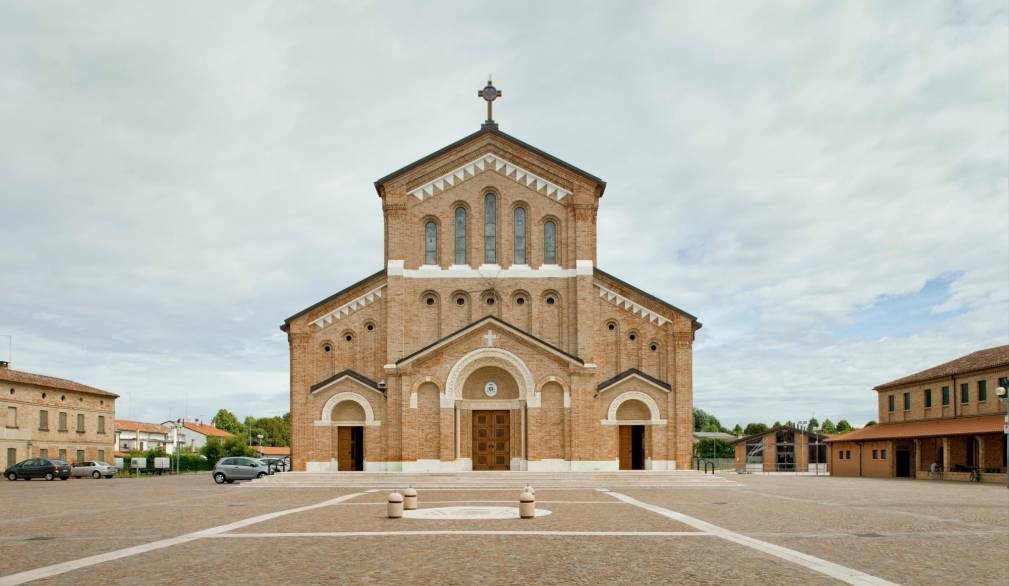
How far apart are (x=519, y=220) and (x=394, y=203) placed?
588 cm

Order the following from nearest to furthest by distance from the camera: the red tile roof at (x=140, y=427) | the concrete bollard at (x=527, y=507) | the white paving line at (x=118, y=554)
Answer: the white paving line at (x=118, y=554), the concrete bollard at (x=527, y=507), the red tile roof at (x=140, y=427)

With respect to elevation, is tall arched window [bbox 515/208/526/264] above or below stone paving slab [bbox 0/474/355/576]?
above

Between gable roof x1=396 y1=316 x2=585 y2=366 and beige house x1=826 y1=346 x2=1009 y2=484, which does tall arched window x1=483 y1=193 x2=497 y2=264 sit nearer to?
gable roof x1=396 y1=316 x2=585 y2=366

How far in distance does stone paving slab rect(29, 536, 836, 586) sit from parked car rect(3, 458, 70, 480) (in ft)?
137

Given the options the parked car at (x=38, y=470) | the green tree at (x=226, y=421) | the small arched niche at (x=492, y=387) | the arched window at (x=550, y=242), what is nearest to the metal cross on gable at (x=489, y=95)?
the arched window at (x=550, y=242)

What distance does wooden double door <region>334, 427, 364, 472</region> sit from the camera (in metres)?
40.6

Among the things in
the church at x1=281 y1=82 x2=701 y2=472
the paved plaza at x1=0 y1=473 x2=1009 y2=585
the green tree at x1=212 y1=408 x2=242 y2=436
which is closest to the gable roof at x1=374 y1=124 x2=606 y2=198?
the church at x1=281 y1=82 x2=701 y2=472

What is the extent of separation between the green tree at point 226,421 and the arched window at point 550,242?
121 m

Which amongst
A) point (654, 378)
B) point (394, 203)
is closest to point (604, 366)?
point (654, 378)

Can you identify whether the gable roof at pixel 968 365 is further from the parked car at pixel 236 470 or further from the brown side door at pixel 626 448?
the parked car at pixel 236 470

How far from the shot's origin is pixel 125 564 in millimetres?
11992

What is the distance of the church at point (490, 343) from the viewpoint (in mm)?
38875

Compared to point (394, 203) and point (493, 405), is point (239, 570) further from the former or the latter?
point (394, 203)

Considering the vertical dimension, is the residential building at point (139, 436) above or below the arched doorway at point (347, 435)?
below
